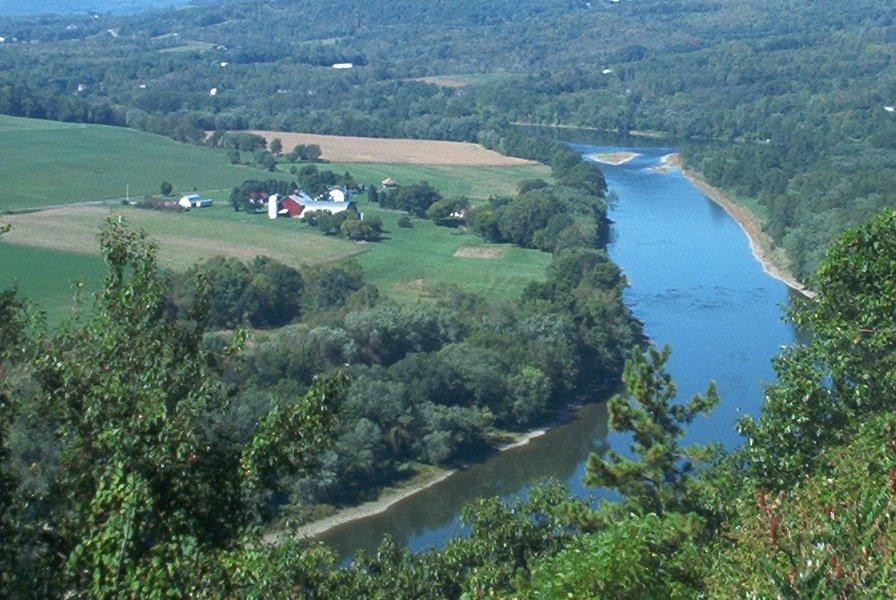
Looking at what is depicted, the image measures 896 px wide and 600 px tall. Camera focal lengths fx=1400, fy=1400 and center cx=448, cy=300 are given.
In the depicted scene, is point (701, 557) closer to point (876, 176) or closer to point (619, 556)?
point (619, 556)

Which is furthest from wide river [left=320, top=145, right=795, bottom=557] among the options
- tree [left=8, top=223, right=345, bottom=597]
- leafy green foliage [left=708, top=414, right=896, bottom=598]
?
tree [left=8, top=223, right=345, bottom=597]

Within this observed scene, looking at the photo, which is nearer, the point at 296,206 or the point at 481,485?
the point at 481,485

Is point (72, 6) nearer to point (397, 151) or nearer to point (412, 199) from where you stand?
point (397, 151)

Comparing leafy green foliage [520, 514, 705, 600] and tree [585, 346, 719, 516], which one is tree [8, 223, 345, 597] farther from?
tree [585, 346, 719, 516]

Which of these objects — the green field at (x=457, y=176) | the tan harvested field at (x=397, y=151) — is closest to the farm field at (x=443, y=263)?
the green field at (x=457, y=176)

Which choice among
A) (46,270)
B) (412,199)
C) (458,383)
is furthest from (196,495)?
(412,199)

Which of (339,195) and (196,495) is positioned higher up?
(196,495)
